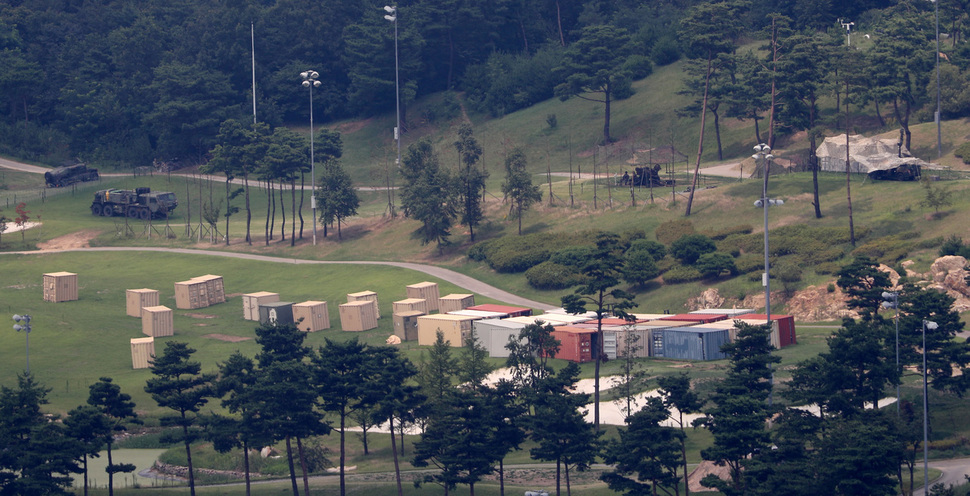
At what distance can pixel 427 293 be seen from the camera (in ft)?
266

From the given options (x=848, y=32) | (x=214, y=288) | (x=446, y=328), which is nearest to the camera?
(x=446, y=328)

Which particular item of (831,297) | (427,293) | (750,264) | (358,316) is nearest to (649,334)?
(831,297)

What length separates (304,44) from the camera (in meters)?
159

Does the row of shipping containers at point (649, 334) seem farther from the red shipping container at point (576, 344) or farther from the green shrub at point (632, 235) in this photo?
the green shrub at point (632, 235)

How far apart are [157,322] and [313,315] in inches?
462

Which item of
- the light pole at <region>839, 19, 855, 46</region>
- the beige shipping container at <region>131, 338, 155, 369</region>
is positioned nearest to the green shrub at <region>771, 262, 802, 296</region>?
the beige shipping container at <region>131, 338, 155, 369</region>

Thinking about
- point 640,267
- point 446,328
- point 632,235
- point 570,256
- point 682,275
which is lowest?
point 446,328

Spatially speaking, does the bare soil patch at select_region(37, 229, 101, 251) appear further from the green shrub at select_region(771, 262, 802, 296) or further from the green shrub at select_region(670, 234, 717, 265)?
the green shrub at select_region(771, 262, 802, 296)

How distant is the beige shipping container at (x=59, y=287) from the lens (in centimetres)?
8519

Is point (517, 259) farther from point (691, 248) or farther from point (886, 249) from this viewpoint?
point (886, 249)

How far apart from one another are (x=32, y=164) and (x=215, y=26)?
117ft

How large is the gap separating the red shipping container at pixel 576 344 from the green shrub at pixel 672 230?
70.6 feet

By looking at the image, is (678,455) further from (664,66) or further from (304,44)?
(304,44)

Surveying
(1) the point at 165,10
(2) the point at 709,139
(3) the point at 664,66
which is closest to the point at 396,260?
(2) the point at 709,139
